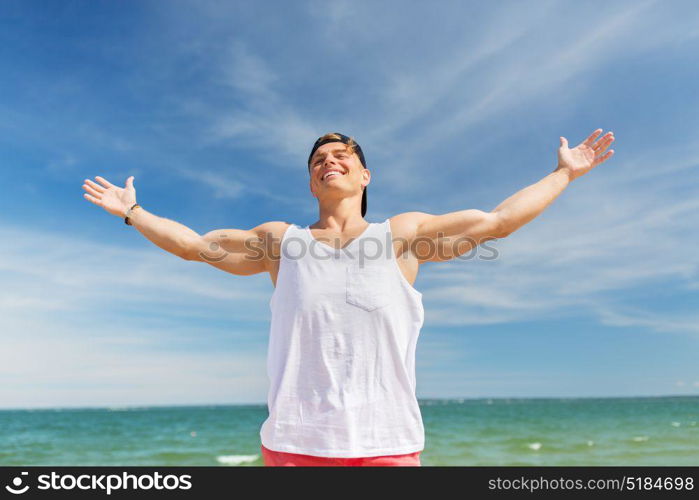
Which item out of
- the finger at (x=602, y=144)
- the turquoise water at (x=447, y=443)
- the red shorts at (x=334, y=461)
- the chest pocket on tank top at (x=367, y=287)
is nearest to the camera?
the red shorts at (x=334, y=461)

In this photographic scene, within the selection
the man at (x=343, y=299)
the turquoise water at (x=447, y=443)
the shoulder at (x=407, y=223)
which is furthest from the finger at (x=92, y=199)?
the turquoise water at (x=447, y=443)

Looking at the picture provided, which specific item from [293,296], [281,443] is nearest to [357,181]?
[293,296]

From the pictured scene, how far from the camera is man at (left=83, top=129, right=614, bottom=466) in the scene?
2.87 meters

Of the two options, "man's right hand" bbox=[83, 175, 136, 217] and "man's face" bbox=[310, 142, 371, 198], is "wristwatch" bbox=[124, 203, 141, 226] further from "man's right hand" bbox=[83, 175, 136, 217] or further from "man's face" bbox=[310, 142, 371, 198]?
"man's face" bbox=[310, 142, 371, 198]

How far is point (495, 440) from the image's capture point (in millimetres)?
22438

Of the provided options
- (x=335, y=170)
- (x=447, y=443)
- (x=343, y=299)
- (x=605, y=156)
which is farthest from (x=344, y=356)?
(x=447, y=443)

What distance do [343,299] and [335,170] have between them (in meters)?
0.91

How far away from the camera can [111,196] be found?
3855mm

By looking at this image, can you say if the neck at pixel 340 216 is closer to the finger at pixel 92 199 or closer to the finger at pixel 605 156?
the finger at pixel 92 199

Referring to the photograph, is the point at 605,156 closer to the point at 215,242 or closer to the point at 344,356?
the point at 344,356

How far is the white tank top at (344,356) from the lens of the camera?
2859 mm
